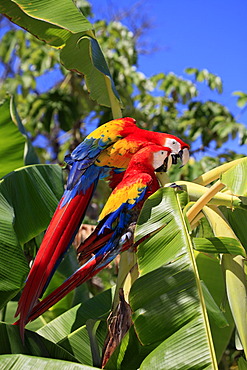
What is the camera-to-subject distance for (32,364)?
1.05 meters

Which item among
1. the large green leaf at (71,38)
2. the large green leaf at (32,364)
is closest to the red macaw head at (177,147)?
the large green leaf at (71,38)

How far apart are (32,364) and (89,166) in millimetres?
512

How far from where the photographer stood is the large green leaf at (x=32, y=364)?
103cm

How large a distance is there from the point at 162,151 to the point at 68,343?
65cm

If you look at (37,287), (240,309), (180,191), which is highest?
(180,191)

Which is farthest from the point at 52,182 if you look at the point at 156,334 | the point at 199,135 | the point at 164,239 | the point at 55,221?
the point at 199,135

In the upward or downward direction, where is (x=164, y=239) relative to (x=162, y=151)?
downward

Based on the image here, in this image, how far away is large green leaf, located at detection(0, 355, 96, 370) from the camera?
1.03 m

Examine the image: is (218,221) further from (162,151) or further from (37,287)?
(37,287)

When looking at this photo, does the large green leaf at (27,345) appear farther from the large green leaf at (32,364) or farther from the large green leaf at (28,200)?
the large green leaf at (28,200)

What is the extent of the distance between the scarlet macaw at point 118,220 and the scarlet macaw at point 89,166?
59 millimetres

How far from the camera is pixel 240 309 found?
920 millimetres

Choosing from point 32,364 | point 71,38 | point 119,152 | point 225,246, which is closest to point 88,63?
point 71,38

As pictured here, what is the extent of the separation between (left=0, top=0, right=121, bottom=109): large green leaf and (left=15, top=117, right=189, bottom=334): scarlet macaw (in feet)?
0.79
